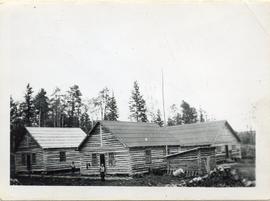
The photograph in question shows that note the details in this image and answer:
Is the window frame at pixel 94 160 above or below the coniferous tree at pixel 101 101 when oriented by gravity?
below

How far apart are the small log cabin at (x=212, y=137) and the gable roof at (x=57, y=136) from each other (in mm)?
1190

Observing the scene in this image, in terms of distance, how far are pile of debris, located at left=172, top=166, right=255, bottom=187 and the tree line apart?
0.55 meters

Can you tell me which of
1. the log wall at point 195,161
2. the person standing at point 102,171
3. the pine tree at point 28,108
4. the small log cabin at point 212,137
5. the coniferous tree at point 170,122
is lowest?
the person standing at point 102,171

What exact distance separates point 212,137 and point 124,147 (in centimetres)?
117

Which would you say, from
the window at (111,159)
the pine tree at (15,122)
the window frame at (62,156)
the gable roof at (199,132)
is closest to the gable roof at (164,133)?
the gable roof at (199,132)

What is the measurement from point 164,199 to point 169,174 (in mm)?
325

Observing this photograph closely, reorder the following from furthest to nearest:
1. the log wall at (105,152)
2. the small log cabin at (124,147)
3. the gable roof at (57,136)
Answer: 1. the gable roof at (57,136)
2. the log wall at (105,152)
3. the small log cabin at (124,147)

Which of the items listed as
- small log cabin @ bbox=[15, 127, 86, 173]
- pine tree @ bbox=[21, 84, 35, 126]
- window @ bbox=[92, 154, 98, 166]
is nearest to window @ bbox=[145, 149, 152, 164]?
window @ bbox=[92, 154, 98, 166]

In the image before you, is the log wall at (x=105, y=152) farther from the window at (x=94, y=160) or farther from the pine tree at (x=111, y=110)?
the pine tree at (x=111, y=110)

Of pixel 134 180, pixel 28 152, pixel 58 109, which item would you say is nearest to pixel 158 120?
pixel 134 180

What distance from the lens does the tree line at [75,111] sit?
503cm

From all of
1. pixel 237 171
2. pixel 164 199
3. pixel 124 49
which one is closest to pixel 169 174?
pixel 164 199

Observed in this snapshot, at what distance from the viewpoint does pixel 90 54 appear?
517cm

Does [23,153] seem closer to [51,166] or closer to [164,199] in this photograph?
[51,166]
